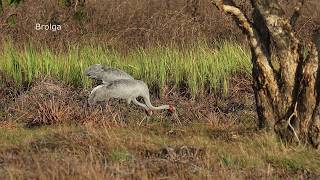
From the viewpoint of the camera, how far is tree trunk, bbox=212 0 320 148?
17.8 feet

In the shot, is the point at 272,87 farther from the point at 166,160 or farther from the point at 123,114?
the point at 123,114

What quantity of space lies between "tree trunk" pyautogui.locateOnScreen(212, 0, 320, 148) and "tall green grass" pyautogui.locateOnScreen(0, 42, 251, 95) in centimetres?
255

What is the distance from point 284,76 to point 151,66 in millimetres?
3357

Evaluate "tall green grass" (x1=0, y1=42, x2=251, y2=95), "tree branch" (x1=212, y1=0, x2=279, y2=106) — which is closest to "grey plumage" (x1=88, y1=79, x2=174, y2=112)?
"tree branch" (x1=212, y1=0, x2=279, y2=106)

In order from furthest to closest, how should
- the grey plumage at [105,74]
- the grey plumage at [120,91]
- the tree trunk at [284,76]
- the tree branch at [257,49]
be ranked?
the grey plumage at [105,74], the grey plumage at [120,91], the tree branch at [257,49], the tree trunk at [284,76]

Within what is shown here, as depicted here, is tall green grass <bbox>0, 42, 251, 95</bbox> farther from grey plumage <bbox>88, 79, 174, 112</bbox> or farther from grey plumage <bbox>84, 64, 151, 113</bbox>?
grey plumage <bbox>88, 79, 174, 112</bbox>

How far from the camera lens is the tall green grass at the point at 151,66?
27.6 ft

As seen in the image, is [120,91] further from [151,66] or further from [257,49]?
[151,66]

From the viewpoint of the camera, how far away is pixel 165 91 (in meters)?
8.13

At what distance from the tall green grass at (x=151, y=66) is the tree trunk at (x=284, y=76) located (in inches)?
100

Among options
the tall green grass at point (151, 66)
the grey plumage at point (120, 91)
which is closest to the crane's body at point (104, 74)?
the grey plumage at point (120, 91)

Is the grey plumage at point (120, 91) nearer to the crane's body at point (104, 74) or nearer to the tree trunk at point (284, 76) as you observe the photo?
the crane's body at point (104, 74)

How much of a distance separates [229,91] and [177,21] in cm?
367

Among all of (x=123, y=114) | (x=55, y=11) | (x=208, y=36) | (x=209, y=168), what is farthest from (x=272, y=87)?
(x=55, y=11)
